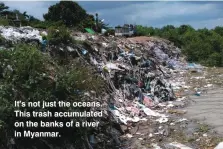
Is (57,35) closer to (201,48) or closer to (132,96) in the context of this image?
(132,96)

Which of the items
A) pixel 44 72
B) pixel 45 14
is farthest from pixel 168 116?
pixel 45 14

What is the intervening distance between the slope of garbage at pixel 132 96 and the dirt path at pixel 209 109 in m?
0.32

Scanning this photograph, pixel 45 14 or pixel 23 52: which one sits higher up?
pixel 45 14

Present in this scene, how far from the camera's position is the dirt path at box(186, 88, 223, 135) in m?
7.98

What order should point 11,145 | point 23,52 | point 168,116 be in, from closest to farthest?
point 11,145
point 23,52
point 168,116

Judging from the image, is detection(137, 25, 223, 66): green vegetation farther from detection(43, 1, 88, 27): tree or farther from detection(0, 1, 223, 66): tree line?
detection(43, 1, 88, 27): tree

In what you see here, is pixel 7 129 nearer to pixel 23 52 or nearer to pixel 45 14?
pixel 23 52

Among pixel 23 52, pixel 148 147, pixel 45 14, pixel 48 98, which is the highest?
pixel 45 14

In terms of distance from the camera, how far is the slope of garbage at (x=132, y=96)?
721 cm

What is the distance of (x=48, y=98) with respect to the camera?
19.0 feet

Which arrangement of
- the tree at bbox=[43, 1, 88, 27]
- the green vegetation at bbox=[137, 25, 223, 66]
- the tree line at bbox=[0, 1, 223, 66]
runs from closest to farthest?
1. the tree line at bbox=[0, 1, 223, 66]
2. the tree at bbox=[43, 1, 88, 27]
3. the green vegetation at bbox=[137, 25, 223, 66]

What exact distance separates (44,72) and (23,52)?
47cm

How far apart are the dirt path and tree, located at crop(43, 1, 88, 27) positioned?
1407 centimetres

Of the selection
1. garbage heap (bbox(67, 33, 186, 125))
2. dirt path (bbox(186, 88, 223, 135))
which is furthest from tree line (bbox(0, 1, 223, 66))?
dirt path (bbox(186, 88, 223, 135))
